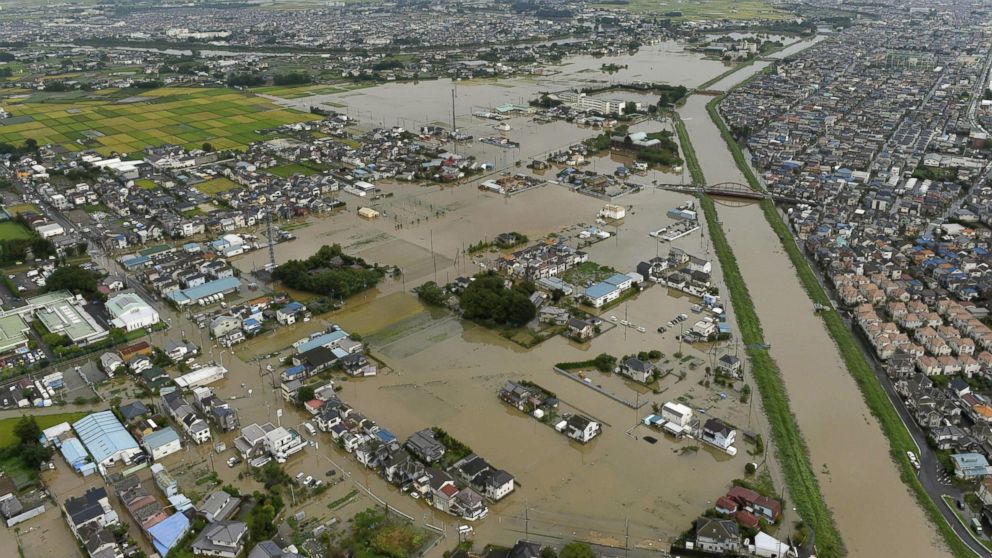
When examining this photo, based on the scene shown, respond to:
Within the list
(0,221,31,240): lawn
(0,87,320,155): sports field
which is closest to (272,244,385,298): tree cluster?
(0,221,31,240): lawn

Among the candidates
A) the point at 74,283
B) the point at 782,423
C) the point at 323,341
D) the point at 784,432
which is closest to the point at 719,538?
the point at 784,432

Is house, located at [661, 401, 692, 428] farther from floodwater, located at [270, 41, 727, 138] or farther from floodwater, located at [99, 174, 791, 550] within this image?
floodwater, located at [270, 41, 727, 138]

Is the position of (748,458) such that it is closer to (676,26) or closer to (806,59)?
(806,59)

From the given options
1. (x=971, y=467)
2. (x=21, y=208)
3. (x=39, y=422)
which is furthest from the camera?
(x=21, y=208)

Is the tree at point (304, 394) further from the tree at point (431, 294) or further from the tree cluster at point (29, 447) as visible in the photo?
the tree at point (431, 294)

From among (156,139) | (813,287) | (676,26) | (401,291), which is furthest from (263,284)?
(676,26)

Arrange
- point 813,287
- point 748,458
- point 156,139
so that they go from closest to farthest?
point 748,458 < point 813,287 < point 156,139

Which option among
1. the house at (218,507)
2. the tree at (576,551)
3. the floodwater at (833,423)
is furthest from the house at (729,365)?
the house at (218,507)

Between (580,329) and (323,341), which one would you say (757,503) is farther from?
(323,341)
